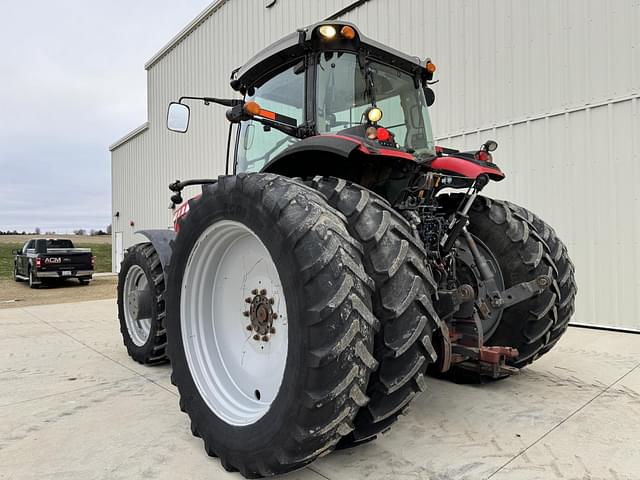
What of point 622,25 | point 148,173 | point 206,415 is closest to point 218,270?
point 206,415

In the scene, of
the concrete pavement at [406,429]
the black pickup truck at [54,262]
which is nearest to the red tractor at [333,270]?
the concrete pavement at [406,429]

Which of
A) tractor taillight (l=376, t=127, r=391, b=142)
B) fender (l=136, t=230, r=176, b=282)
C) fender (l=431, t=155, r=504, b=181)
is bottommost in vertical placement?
fender (l=136, t=230, r=176, b=282)

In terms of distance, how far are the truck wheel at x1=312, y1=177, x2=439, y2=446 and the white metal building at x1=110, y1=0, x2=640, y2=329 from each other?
5.08 m

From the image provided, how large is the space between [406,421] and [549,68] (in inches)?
225

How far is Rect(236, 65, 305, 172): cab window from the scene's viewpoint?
308cm

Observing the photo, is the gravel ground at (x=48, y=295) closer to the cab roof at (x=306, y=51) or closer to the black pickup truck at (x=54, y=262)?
the black pickup truck at (x=54, y=262)

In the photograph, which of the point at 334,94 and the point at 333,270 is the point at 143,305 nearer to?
the point at 334,94

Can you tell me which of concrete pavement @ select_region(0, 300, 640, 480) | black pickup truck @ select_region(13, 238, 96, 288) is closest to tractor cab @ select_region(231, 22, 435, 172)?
concrete pavement @ select_region(0, 300, 640, 480)

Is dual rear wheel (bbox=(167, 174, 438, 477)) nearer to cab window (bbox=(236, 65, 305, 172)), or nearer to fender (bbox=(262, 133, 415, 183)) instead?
fender (bbox=(262, 133, 415, 183))

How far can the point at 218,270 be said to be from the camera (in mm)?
2775

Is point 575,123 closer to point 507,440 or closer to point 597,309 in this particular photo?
point 597,309

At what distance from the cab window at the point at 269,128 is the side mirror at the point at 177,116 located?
547 mm

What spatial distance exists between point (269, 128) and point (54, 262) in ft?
46.9

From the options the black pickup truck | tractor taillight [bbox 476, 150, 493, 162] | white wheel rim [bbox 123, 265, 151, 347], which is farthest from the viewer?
the black pickup truck
